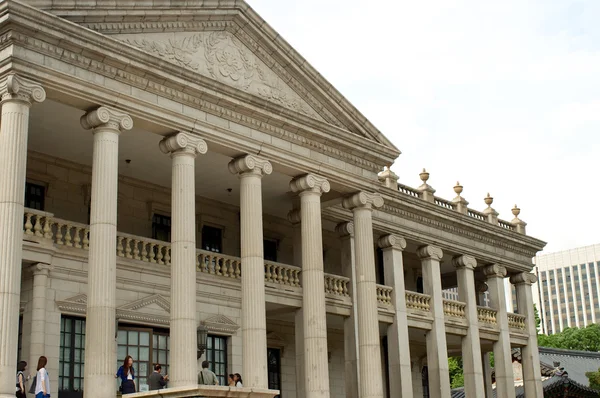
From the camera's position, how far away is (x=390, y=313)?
34.7 metres

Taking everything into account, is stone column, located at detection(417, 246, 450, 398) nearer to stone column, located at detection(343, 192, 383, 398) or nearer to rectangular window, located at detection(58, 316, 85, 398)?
stone column, located at detection(343, 192, 383, 398)

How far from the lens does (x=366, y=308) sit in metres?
28.9

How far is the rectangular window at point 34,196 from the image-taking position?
26766 mm

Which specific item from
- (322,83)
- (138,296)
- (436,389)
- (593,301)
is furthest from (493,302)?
(593,301)

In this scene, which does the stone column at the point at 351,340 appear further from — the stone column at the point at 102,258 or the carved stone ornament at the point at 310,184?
the stone column at the point at 102,258

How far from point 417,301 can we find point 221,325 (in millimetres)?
10909

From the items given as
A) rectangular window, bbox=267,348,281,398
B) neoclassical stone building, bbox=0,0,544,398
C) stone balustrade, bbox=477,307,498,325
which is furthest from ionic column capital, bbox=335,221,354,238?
stone balustrade, bbox=477,307,498,325

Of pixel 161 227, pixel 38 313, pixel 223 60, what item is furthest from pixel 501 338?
pixel 38 313

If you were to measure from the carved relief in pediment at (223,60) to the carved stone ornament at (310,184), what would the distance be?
212 cm

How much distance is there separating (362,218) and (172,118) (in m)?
8.63

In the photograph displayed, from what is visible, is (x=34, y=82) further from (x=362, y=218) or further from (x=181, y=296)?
(x=362, y=218)

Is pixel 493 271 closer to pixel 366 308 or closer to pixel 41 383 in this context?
pixel 366 308

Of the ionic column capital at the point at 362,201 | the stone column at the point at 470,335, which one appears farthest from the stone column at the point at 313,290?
the stone column at the point at 470,335

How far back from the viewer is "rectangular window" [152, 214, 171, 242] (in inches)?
1191
